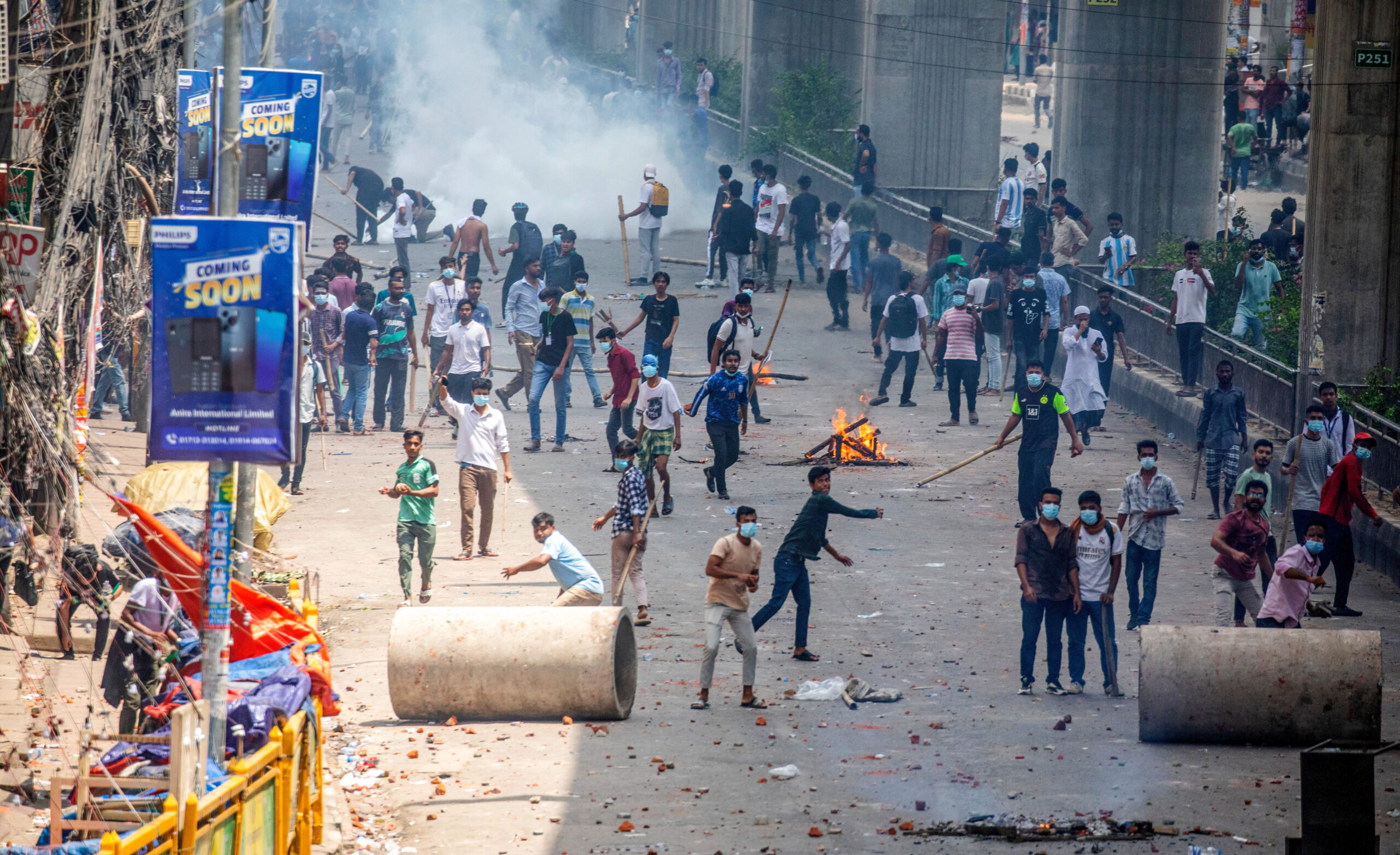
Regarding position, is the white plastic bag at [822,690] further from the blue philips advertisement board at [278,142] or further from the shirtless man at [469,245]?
the shirtless man at [469,245]

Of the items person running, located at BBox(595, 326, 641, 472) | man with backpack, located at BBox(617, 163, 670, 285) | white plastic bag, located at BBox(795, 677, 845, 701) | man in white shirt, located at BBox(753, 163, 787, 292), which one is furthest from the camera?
man with backpack, located at BBox(617, 163, 670, 285)

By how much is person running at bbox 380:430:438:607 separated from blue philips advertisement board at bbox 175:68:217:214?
2.64 meters

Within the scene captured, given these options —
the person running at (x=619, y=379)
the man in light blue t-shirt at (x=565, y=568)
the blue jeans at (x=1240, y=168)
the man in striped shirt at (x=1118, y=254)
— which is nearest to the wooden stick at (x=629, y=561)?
the man in light blue t-shirt at (x=565, y=568)

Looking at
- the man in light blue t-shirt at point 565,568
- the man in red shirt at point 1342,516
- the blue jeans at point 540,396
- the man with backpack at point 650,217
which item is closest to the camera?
the man in light blue t-shirt at point 565,568

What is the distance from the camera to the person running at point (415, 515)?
14.0 meters

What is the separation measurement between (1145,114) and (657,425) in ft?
49.6

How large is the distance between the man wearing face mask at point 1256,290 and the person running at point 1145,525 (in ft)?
26.6

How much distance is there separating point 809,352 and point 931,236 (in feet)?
8.12

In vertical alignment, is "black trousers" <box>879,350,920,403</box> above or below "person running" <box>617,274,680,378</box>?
below

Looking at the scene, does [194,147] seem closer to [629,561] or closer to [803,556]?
[629,561]

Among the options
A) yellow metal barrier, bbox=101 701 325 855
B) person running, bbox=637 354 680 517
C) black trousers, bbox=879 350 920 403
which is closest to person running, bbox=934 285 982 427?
black trousers, bbox=879 350 920 403

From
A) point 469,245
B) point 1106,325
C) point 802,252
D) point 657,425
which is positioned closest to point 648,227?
point 802,252

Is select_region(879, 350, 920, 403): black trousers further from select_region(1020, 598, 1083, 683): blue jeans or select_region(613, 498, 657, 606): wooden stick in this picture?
select_region(1020, 598, 1083, 683): blue jeans

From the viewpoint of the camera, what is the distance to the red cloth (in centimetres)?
1450
